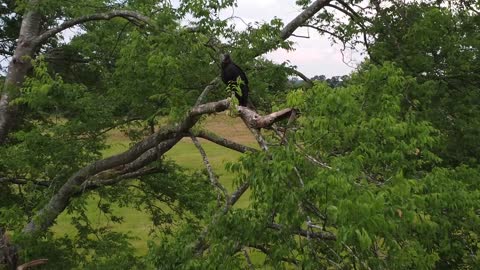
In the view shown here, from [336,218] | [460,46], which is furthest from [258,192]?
[460,46]

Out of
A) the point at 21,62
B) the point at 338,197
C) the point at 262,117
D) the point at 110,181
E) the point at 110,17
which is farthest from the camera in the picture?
the point at 21,62

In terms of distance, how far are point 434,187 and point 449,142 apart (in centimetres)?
491

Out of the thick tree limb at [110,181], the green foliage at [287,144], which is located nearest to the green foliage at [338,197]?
the green foliage at [287,144]

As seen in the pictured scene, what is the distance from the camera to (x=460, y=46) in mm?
9719

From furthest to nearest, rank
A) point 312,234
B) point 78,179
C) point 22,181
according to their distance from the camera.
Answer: point 22,181, point 78,179, point 312,234

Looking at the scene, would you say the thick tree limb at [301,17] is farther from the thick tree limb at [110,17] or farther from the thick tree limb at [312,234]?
the thick tree limb at [312,234]

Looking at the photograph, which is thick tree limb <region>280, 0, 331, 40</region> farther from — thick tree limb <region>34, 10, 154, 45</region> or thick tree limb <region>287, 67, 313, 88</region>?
thick tree limb <region>34, 10, 154, 45</region>

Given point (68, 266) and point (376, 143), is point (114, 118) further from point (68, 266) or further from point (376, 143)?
point (376, 143)

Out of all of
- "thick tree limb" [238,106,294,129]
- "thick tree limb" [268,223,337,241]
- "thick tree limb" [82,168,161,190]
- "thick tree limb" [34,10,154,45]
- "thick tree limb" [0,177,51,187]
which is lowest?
"thick tree limb" [0,177,51,187]

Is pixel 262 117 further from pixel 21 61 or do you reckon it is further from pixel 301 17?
pixel 21 61

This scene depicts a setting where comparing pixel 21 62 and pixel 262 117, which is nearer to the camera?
pixel 262 117

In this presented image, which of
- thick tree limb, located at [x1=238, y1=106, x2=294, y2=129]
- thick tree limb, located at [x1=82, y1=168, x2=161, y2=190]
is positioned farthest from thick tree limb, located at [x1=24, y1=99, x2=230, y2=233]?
thick tree limb, located at [x1=238, y1=106, x2=294, y2=129]

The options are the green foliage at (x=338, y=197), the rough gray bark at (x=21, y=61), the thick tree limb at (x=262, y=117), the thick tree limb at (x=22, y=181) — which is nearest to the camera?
the green foliage at (x=338, y=197)

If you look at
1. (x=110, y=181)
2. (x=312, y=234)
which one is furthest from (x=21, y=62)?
(x=312, y=234)
